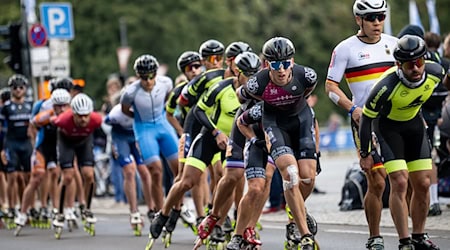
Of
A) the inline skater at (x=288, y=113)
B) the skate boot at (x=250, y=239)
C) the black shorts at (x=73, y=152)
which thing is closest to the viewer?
the inline skater at (x=288, y=113)

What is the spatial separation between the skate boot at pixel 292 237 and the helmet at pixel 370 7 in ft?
7.35

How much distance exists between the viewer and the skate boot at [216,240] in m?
13.5

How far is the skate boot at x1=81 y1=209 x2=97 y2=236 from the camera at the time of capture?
685 inches

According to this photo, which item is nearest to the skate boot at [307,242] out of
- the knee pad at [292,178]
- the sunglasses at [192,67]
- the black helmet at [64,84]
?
the knee pad at [292,178]

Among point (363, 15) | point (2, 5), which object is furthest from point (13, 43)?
point (2, 5)

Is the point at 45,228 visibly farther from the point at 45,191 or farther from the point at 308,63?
the point at 308,63

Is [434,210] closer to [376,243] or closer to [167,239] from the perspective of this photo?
[167,239]

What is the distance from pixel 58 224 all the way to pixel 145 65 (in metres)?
2.93

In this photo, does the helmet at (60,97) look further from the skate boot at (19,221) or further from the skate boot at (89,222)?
the skate boot at (19,221)

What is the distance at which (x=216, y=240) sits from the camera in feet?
44.4

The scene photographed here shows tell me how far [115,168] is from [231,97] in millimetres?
9866

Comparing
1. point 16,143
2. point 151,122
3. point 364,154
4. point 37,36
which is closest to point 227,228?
point 151,122

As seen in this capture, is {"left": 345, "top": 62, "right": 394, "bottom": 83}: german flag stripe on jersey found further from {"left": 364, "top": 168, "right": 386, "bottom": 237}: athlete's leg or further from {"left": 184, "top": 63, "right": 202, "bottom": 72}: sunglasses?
{"left": 184, "top": 63, "right": 202, "bottom": 72}: sunglasses

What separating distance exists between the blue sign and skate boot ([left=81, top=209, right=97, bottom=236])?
8.10 m
